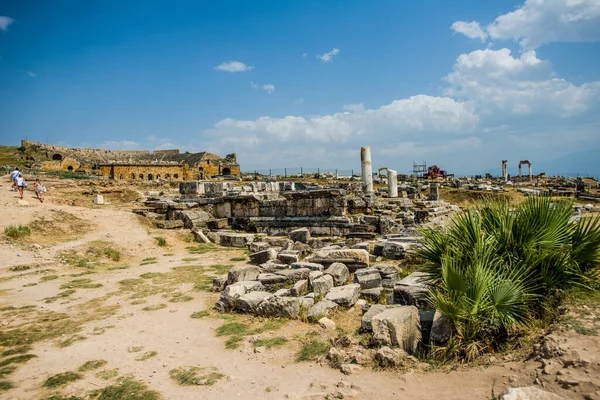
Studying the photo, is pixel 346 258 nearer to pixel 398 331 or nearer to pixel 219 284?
pixel 219 284

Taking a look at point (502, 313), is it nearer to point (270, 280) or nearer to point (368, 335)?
point (368, 335)

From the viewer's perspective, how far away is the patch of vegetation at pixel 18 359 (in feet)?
17.1

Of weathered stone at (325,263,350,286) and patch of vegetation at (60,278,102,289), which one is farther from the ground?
weathered stone at (325,263,350,286)

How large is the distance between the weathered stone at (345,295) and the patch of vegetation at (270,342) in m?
1.50

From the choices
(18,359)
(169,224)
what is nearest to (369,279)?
(18,359)

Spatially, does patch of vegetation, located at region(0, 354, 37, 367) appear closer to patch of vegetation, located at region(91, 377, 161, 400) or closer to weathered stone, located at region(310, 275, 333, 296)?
patch of vegetation, located at region(91, 377, 161, 400)

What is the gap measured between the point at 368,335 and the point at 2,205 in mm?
17240

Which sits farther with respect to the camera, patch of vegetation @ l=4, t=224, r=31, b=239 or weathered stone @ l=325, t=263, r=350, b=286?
patch of vegetation @ l=4, t=224, r=31, b=239

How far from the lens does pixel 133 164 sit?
160ft

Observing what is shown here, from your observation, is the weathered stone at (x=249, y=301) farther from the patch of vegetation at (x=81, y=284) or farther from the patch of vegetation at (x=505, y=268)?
the patch of vegetation at (x=81, y=284)

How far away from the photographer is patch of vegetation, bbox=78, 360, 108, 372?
5.02m

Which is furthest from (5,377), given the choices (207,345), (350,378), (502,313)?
(502,313)

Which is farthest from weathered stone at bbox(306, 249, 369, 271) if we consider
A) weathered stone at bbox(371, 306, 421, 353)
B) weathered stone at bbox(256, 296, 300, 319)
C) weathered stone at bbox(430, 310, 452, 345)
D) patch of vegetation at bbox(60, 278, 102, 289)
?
patch of vegetation at bbox(60, 278, 102, 289)

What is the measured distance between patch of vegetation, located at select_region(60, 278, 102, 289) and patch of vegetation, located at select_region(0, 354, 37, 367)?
3818mm
